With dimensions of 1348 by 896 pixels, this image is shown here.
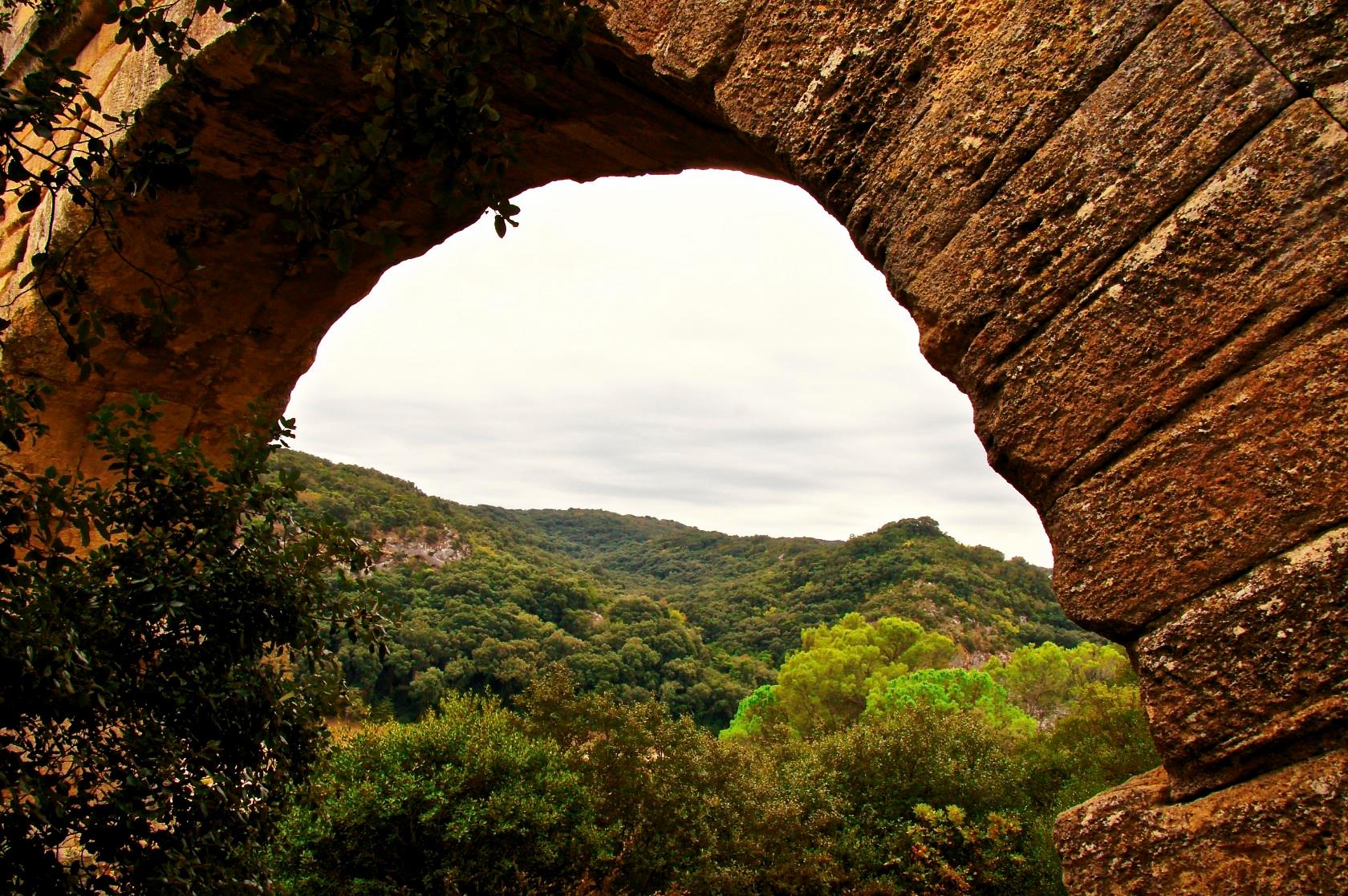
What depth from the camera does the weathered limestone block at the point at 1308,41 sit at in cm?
124

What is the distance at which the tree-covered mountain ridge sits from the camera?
2447 centimetres

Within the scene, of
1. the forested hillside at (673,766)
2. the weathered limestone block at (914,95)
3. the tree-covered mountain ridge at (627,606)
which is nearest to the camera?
the weathered limestone block at (914,95)

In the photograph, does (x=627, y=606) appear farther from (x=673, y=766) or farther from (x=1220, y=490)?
(x=1220, y=490)

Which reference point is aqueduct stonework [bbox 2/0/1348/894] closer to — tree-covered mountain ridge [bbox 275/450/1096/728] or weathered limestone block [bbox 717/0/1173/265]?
weathered limestone block [bbox 717/0/1173/265]

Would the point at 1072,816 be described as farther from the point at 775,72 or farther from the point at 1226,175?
the point at 775,72

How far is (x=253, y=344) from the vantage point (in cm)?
480

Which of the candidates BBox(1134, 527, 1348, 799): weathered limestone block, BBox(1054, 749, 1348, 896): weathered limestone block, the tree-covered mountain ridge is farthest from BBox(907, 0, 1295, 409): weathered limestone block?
the tree-covered mountain ridge

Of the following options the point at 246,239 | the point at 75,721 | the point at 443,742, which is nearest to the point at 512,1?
the point at 75,721

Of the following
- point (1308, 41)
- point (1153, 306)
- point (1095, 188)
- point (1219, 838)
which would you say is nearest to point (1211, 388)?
point (1153, 306)

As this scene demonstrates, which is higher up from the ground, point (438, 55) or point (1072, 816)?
point (438, 55)

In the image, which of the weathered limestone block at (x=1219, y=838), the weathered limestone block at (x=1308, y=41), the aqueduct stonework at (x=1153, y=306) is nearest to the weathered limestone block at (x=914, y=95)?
the aqueduct stonework at (x=1153, y=306)

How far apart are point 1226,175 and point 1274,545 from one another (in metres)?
0.64

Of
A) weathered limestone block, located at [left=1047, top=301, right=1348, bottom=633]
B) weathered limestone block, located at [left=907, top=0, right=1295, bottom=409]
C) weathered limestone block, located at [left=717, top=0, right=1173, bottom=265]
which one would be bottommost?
weathered limestone block, located at [left=1047, top=301, right=1348, bottom=633]

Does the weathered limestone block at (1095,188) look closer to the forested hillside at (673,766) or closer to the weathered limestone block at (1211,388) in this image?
the weathered limestone block at (1211,388)
